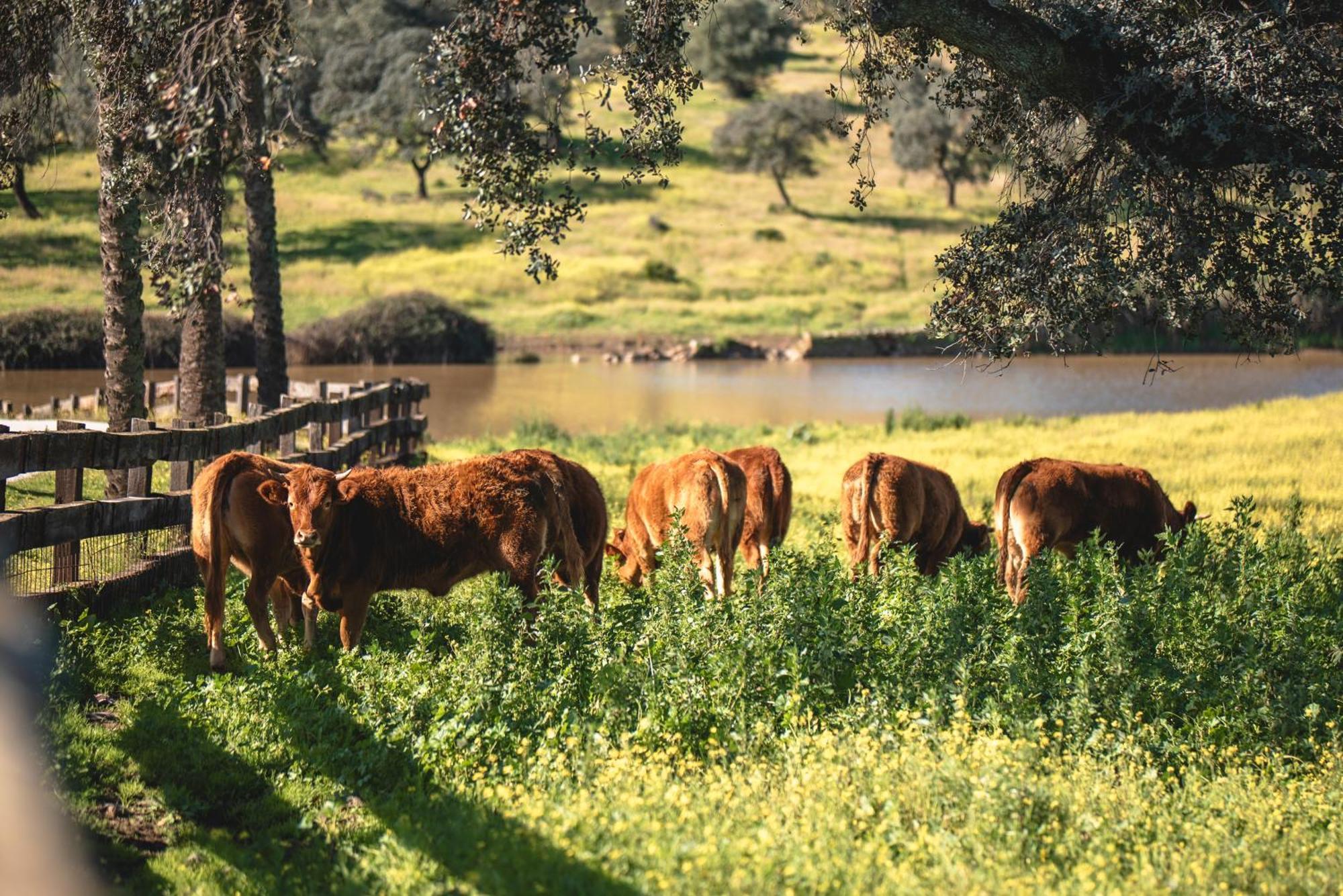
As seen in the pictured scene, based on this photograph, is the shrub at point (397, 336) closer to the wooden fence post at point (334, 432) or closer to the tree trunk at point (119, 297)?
the wooden fence post at point (334, 432)

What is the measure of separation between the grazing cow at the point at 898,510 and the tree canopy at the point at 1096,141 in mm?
1811

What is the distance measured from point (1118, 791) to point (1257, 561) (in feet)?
15.1

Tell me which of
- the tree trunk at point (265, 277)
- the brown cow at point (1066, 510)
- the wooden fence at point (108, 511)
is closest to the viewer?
the wooden fence at point (108, 511)

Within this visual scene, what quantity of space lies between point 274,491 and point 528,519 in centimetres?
187

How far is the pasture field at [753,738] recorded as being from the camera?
609 cm

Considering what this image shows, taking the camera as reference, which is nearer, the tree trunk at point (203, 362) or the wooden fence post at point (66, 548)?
the wooden fence post at point (66, 548)

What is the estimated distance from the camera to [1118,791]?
22.3ft

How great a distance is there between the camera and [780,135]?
8300 cm

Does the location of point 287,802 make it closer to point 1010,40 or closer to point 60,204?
point 1010,40

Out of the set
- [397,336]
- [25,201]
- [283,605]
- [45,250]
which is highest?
[25,201]

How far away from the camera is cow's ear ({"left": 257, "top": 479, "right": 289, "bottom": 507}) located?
9.62 metres

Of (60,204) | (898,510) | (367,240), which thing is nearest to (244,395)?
(898,510)

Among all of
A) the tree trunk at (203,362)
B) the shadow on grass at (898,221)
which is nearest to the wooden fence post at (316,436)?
the tree trunk at (203,362)

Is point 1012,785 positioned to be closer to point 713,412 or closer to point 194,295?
point 194,295
